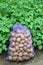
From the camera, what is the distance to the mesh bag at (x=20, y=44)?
9.05 ft

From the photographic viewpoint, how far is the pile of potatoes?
276 centimetres

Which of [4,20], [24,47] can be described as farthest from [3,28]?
[24,47]

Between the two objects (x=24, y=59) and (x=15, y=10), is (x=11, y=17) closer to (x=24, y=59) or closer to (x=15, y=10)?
(x=15, y=10)

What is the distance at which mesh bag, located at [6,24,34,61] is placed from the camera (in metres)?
2.76

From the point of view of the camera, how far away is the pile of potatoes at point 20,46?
276 cm

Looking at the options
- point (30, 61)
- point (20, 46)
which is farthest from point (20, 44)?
point (30, 61)

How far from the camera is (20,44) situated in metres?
2.76

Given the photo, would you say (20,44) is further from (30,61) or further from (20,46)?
(30,61)

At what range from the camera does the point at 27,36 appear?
2789mm

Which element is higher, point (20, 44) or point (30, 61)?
point (20, 44)

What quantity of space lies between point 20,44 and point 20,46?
0.03m

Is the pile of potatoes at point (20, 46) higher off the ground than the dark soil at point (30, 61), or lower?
higher

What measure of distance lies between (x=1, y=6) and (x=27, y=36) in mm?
880

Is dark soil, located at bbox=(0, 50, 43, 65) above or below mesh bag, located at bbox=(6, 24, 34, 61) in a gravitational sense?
below
